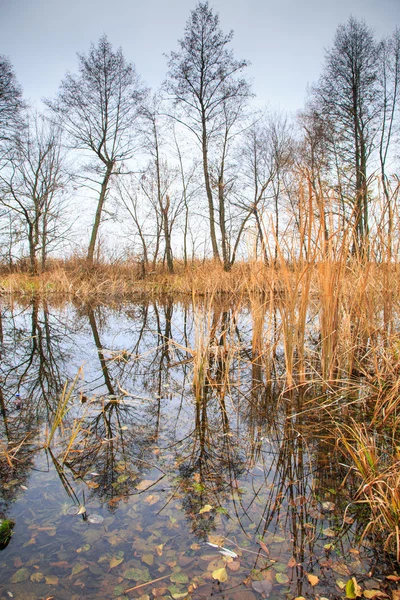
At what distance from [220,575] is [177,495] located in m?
0.41

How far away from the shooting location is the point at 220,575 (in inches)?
38.9

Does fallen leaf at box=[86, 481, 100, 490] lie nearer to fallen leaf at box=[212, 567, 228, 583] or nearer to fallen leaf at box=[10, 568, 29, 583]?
fallen leaf at box=[10, 568, 29, 583]

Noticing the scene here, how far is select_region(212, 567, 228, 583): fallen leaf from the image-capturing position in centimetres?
98

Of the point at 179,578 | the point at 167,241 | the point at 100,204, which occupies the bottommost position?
the point at 179,578

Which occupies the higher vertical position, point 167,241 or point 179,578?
point 167,241

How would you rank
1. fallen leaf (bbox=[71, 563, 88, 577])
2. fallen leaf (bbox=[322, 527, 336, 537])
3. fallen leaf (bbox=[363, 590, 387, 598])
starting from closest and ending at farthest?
fallen leaf (bbox=[363, 590, 387, 598]), fallen leaf (bbox=[71, 563, 88, 577]), fallen leaf (bbox=[322, 527, 336, 537])

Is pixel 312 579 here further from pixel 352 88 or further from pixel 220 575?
pixel 352 88

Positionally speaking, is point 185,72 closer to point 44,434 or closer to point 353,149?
point 353,149

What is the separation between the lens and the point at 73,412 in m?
2.13

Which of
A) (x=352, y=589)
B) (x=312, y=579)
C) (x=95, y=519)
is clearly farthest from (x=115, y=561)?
(x=352, y=589)

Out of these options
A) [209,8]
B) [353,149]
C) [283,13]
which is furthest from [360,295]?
[283,13]

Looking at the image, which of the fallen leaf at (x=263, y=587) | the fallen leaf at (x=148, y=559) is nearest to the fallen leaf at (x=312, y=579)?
the fallen leaf at (x=263, y=587)

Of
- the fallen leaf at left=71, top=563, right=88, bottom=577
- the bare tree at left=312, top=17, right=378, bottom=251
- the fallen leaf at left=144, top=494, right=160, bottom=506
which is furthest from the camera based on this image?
the bare tree at left=312, top=17, right=378, bottom=251

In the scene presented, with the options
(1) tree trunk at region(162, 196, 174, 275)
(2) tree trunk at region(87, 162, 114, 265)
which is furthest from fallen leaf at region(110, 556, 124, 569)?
(1) tree trunk at region(162, 196, 174, 275)
